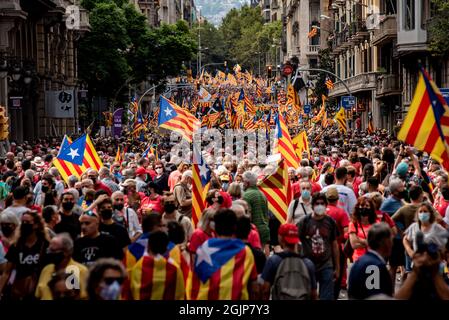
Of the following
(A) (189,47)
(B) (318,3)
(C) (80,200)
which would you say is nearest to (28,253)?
(C) (80,200)

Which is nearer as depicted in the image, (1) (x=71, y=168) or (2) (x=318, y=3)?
(1) (x=71, y=168)

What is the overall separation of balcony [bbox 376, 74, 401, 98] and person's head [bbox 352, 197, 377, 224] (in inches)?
1732

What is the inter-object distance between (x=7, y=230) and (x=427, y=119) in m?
4.38

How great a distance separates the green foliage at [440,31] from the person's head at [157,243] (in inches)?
1178

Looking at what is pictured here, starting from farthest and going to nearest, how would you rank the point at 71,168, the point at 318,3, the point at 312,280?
1. the point at 318,3
2. the point at 71,168
3. the point at 312,280

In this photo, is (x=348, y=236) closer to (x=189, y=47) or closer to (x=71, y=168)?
(x=71, y=168)

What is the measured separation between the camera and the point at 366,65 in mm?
66188

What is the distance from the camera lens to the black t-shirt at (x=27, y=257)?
10.2 meters

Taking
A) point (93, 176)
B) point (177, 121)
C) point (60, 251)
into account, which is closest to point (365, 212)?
point (60, 251)

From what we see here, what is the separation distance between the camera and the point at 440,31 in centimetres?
4031

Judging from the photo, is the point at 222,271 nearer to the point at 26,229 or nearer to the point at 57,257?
the point at 57,257

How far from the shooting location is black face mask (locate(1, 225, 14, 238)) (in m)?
11.6
